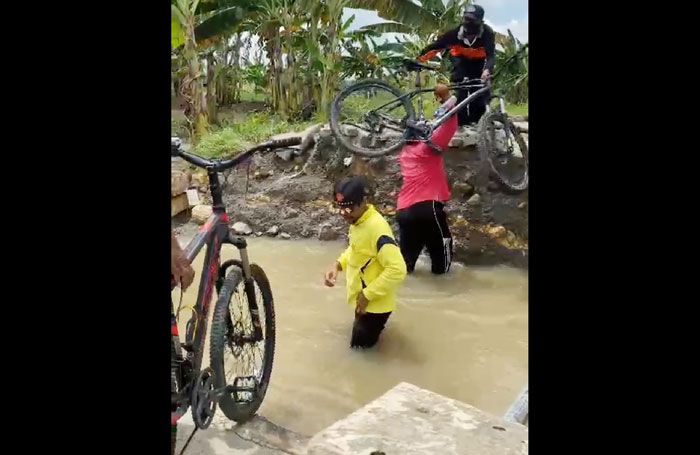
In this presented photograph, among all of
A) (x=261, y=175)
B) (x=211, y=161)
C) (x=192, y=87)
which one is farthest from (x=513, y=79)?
(x=211, y=161)

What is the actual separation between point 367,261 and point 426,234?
899 mm

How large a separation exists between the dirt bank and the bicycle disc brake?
6.12 ft

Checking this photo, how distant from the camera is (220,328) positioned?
1.31m

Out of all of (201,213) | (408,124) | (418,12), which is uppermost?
(418,12)

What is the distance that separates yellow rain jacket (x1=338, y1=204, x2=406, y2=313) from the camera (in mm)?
1858

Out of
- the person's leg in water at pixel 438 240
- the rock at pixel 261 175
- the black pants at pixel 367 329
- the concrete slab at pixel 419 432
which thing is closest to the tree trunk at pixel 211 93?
the rock at pixel 261 175

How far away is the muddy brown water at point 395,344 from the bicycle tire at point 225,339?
0.29 ft

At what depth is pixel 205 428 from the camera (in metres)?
1.31

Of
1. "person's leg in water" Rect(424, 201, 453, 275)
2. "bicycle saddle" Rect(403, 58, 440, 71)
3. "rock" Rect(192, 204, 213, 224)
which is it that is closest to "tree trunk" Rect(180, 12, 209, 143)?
"rock" Rect(192, 204, 213, 224)

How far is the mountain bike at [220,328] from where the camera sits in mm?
1247

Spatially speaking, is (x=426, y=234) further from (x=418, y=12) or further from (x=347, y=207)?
(x=418, y=12)
